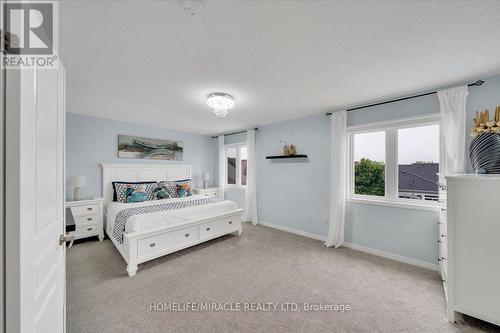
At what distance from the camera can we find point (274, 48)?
170 cm

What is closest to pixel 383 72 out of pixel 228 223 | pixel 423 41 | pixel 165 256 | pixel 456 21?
pixel 423 41

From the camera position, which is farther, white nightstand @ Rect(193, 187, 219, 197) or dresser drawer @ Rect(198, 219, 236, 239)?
white nightstand @ Rect(193, 187, 219, 197)

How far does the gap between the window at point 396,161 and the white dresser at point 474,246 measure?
1.02m

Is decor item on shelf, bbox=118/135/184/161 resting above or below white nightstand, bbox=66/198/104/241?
above

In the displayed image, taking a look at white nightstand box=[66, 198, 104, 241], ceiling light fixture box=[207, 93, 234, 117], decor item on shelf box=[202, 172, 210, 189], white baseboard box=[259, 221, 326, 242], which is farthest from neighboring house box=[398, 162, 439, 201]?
white nightstand box=[66, 198, 104, 241]

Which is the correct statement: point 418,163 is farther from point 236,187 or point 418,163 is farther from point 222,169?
point 222,169

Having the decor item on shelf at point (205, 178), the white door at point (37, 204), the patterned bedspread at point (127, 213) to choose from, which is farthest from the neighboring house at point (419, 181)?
the decor item on shelf at point (205, 178)

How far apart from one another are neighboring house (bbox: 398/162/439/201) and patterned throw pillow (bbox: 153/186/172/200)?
13.4 ft

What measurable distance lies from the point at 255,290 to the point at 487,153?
2.55 m

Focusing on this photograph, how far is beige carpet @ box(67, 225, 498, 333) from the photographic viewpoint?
1.68m

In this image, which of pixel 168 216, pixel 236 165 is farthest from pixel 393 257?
pixel 236 165

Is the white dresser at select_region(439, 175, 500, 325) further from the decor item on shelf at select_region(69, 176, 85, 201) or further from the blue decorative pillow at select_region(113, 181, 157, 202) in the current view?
the decor item on shelf at select_region(69, 176, 85, 201)

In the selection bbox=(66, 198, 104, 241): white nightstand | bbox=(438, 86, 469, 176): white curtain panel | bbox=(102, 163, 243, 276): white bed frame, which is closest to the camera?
bbox=(438, 86, 469, 176): white curtain panel

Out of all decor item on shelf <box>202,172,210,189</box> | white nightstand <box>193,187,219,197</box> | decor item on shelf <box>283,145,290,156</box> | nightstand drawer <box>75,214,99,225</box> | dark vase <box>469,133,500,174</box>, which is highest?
decor item on shelf <box>283,145,290,156</box>
